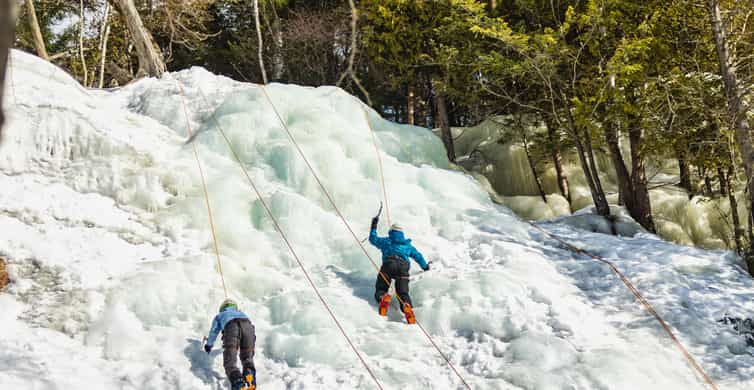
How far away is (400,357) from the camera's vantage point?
5172mm

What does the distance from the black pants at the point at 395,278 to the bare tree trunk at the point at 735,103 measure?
4208 millimetres

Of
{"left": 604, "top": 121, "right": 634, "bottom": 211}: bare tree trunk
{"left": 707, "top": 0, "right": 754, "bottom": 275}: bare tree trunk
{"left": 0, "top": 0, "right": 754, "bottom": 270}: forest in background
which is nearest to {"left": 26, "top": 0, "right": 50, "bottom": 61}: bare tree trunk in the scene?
{"left": 0, "top": 0, "right": 754, "bottom": 270}: forest in background

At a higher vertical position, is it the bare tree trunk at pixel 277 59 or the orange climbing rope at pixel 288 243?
the bare tree trunk at pixel 277 59

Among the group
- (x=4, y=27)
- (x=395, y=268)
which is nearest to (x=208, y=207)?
(x=395, y=268)

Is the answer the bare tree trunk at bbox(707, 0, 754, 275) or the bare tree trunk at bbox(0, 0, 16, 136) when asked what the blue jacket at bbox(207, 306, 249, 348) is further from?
the bare tree trunk at bbox(707, 0, 754, 275)

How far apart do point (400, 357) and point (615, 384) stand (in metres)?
1.74

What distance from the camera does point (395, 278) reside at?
5.90m

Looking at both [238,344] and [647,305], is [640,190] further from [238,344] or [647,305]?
[238,344]

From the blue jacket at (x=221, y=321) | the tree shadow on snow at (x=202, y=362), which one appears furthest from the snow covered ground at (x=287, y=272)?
the blue jacket at (x=221, y=321)

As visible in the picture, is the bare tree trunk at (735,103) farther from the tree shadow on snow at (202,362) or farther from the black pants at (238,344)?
the tree shadow on snow at (202,362)

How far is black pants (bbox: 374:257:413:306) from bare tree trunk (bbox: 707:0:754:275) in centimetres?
421

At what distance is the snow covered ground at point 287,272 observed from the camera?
4961 mm

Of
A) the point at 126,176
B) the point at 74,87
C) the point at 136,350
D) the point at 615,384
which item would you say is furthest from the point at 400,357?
the point at 74,87

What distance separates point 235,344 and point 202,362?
1.44ft
